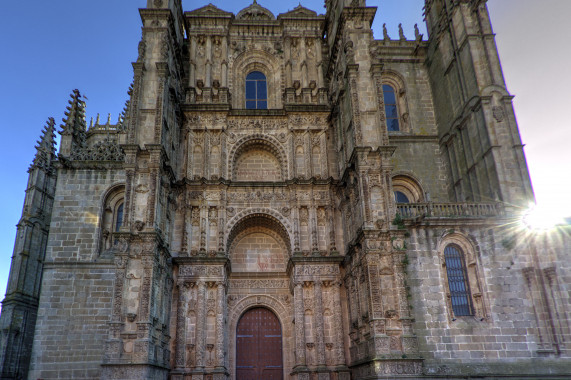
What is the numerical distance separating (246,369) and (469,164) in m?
15.4

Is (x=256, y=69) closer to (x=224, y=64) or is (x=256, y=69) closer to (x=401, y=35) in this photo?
(x=224, y=64)

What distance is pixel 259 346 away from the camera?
2222cm

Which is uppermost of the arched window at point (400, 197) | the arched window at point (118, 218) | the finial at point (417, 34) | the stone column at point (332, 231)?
the finial at point (417, 34)

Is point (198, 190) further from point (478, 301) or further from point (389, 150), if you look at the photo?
point (478, 301)

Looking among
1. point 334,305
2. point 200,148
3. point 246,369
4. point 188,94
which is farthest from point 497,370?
point 188,94

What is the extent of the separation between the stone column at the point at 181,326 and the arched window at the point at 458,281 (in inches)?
478

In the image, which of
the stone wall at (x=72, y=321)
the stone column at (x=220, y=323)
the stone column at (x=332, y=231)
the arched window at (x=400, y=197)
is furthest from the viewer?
the arched window at (x=400, y=197)

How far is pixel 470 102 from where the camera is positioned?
2244cm

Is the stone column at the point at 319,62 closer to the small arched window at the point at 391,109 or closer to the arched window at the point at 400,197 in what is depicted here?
the small arched window at the point at 391,109

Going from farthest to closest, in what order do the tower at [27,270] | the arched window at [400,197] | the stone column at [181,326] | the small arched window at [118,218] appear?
1. the small arched window at [118,218]
2. the arched window at [400,197]
3. the tower at [27,270]
4. the stone column at [181,326]

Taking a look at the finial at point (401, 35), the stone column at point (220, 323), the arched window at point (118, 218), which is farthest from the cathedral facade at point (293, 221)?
the finial at point (401, 35)

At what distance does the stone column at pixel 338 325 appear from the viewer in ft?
67.2

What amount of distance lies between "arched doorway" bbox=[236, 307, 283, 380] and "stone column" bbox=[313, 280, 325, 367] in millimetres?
2577

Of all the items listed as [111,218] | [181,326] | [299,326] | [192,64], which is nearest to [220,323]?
[181,326]
